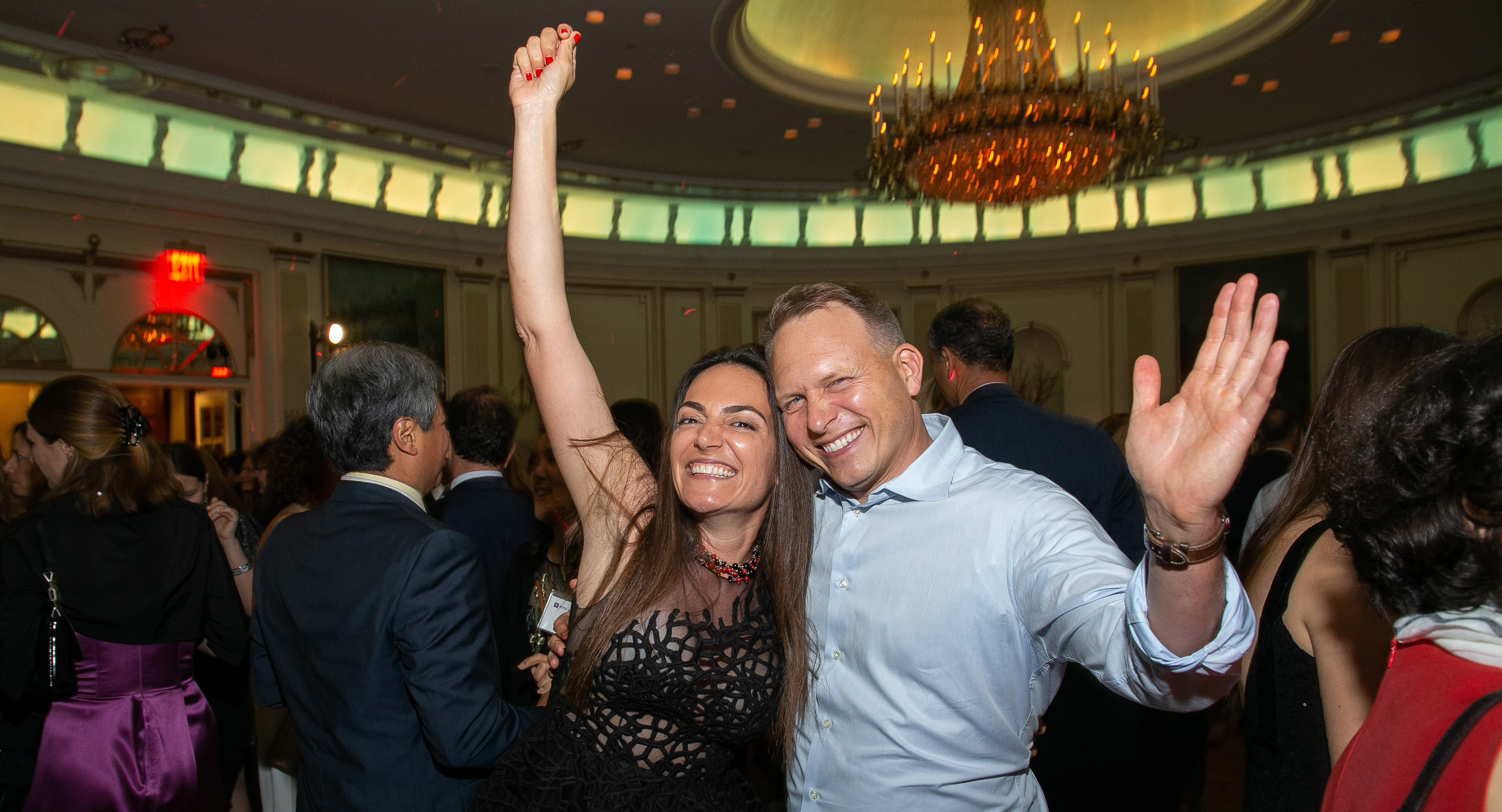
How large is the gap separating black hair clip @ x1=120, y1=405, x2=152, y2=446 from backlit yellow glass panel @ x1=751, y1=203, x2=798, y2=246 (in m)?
10.4

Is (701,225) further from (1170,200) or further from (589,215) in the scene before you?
(1170,200)

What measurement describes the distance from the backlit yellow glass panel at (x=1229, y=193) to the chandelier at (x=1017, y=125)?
590 centimetres

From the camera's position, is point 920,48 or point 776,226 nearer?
point 920,48

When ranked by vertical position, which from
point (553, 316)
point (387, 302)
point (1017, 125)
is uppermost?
point (1017, 125)

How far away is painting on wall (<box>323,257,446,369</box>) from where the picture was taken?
9703 millimetres

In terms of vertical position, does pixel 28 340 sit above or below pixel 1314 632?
above

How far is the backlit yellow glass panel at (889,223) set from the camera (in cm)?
1277

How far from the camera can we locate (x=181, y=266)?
26.7ft

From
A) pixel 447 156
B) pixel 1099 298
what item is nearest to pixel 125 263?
pixel 447 156

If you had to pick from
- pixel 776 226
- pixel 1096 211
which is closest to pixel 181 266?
pixel 776 226

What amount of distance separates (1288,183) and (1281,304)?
1863 millimetres

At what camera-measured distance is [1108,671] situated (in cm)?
113

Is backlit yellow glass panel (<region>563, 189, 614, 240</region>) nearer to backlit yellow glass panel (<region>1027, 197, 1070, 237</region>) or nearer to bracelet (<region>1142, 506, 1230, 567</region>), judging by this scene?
backlit yellow glass panel (<region>1027, 197, 1070, 237</region>)

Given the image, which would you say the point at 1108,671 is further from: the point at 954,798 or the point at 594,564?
the point at 594,564
